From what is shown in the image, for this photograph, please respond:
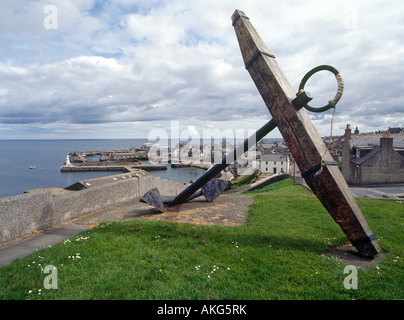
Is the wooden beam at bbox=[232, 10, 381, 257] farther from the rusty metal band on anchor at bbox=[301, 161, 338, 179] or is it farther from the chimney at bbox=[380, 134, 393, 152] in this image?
the chimney at bbox=[380, 134, 393, 152]

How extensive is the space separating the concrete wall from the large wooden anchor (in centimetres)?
590

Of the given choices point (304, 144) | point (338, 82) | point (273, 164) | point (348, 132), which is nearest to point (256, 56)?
point (338, 82)

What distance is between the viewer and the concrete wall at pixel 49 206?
5.39m

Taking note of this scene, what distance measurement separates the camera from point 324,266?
3789 millimetres

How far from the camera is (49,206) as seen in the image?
249 inches

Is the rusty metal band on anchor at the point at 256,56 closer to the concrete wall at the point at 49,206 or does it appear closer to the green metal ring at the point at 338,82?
the green metal ring at the point at 338,82

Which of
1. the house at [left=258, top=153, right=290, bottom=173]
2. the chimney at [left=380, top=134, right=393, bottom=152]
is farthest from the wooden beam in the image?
the house at [left=258, top=153, right=290, bottom=173]

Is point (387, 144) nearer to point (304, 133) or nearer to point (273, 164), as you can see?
point (273, 164)

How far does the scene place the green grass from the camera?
3141mm

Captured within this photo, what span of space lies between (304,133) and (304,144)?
0.65 feet

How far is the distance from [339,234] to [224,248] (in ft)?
8.88

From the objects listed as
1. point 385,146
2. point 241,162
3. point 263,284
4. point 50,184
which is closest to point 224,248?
point 263,284
